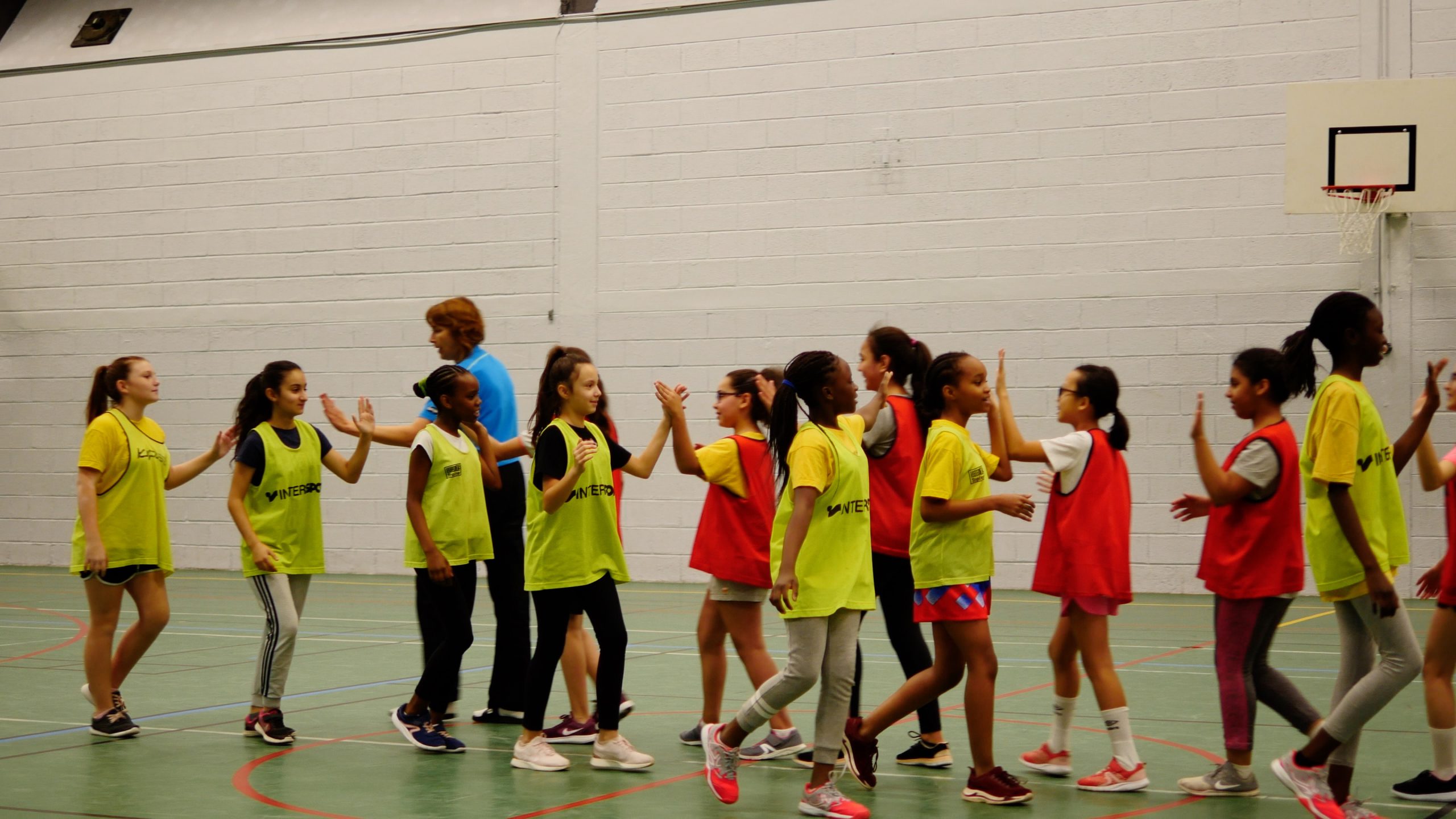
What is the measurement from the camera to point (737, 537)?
5398mm

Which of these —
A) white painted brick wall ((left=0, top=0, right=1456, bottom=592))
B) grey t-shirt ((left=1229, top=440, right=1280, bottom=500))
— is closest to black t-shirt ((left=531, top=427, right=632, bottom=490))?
grey t-shirt ((left=1229, top=440, right=1280, bottom=500))

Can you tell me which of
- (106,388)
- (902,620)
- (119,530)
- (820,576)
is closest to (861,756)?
(902,620)

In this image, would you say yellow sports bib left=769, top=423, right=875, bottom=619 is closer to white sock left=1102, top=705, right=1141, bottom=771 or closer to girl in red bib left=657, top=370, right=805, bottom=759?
girl in red bib left=657, top=370, right=805, bottom=759

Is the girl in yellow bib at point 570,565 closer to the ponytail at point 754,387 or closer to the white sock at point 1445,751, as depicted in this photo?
the ponytail at point 754,387

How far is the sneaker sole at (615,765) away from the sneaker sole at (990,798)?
119 centimetres

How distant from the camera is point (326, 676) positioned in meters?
7.79

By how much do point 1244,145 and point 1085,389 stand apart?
727 cm

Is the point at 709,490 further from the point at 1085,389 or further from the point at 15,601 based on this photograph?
the point at 15,601

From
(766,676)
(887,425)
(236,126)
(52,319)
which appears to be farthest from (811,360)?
(52,319)

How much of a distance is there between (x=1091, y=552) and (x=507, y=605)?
8.84 feet

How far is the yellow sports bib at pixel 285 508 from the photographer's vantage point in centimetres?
591

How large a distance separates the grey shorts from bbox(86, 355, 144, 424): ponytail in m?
2.69

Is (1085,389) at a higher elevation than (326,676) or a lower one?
higher

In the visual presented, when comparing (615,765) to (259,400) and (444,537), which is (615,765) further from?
(259,400)
